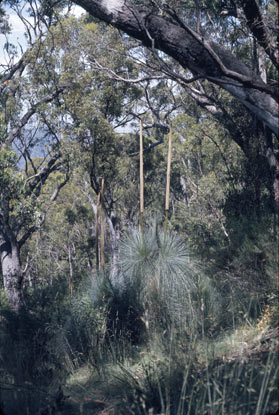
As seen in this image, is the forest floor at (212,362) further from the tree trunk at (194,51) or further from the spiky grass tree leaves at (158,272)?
the tree trunk at (194,51)

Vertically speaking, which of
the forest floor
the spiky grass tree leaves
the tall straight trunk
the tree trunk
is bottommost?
the forest floor

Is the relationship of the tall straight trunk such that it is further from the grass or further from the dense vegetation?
the grass

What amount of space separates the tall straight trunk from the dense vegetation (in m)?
0.04

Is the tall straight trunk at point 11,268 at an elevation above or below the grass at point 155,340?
above

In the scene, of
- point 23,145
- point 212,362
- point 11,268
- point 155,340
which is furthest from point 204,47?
point 23,145

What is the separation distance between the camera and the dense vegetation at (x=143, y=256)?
368cm

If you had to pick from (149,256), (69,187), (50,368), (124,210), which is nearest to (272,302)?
(149,256)

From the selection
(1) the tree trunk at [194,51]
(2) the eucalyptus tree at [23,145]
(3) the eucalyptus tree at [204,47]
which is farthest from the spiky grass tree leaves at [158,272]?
(2) the eucalyptus tree at [23,145]

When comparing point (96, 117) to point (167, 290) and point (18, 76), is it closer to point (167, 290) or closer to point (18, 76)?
point (18, 76)

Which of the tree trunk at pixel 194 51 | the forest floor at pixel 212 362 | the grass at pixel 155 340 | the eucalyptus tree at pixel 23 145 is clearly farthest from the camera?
the eucalyptus tree at pixel 23 145

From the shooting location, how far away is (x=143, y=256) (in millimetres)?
6086

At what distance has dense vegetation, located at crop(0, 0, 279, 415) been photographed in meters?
3.68

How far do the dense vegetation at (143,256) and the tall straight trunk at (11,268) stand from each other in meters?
0.04

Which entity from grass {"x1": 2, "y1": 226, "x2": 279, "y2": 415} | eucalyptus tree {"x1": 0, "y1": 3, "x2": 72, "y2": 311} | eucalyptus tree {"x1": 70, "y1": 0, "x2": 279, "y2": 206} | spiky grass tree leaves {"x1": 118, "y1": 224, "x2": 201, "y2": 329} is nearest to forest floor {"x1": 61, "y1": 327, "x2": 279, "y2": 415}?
grass {"x1": 2, "y1": 226, "x2": 279, "y2": 415}
